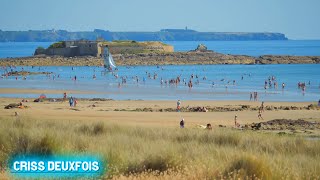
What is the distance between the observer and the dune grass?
1005cm

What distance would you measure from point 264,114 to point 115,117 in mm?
8200

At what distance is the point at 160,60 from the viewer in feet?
350

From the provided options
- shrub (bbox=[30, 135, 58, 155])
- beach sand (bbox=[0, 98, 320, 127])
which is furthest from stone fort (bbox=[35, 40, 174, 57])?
shrub (bbox=[30, 135, 58, 155])

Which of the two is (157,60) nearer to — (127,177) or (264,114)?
(264,114)

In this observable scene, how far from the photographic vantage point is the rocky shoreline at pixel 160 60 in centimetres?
10338

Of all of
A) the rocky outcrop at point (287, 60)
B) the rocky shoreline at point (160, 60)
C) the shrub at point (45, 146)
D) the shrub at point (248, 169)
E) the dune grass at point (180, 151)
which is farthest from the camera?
the rocky outcrop at point (287, 60)

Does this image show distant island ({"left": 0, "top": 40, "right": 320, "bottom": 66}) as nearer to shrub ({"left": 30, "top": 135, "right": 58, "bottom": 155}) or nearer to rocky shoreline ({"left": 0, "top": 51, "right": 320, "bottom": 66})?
rocky shoreline ({"left": 0, "top": 51, "right": 320, "bottom": 66})

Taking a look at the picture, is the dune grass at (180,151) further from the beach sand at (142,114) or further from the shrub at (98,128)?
the beach sand at (142,114)

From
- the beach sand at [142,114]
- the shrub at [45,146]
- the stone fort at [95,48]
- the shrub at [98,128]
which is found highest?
the stone fort at [95,48]

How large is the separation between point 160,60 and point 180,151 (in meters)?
94.9

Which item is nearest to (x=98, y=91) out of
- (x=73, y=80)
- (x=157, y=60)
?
(x=73, y=80)

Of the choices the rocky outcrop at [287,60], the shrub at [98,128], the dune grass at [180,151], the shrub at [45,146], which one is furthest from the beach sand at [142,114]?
the rocky outcrop at [287,60]

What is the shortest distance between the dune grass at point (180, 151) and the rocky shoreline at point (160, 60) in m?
86.3

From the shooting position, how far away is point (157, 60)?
10656 centimetres
